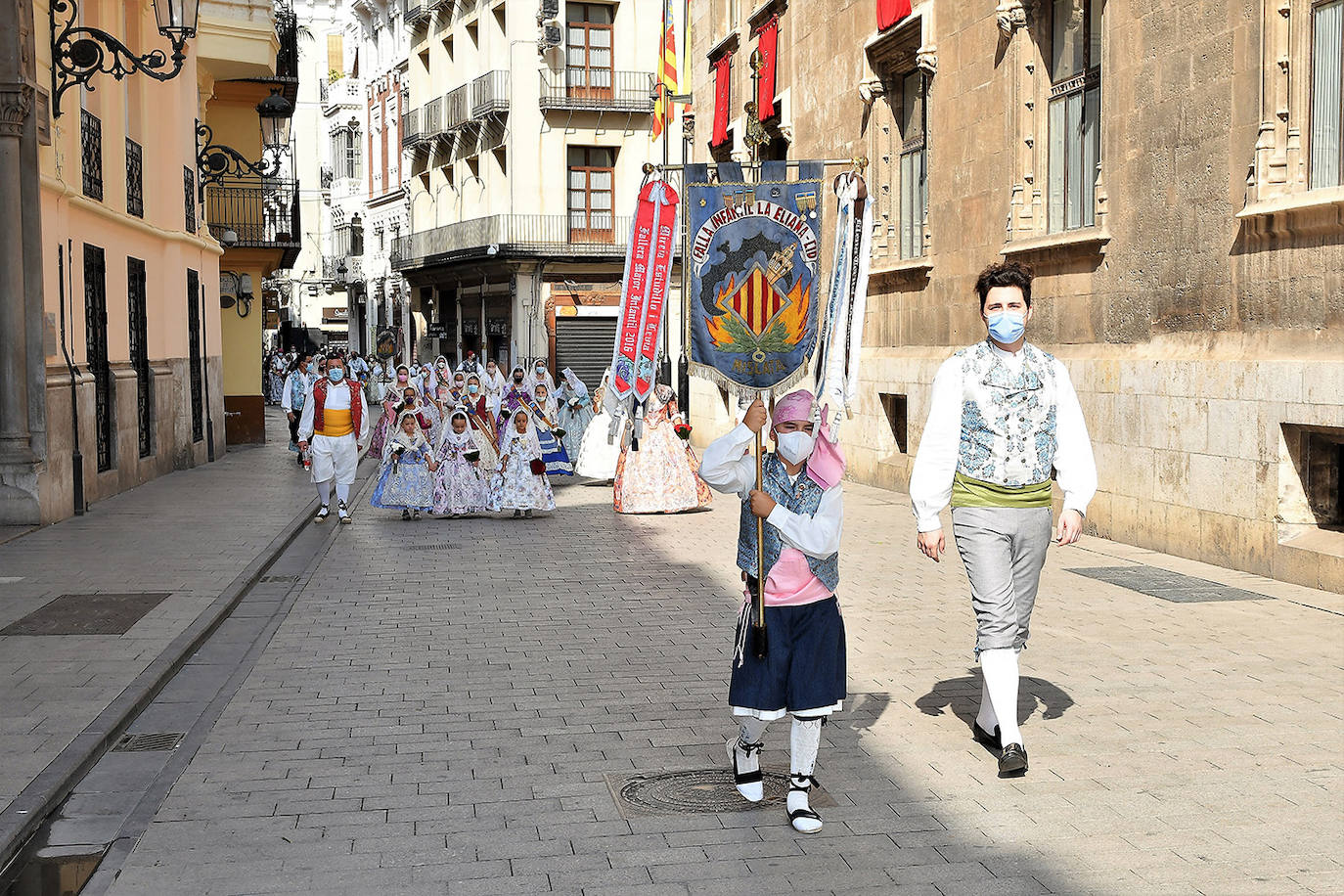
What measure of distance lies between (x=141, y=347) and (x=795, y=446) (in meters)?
17.1

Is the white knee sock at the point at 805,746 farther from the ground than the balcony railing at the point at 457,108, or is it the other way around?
the balcony railing at the point at 457,108

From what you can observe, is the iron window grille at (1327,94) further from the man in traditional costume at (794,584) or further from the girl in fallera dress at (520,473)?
the girl in fallera dress at (520,473)

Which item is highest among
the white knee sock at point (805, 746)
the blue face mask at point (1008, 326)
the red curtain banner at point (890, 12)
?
the red curtain banner at point (890, 12)

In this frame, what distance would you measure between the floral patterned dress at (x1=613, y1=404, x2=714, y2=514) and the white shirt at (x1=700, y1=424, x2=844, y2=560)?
37.7 feet

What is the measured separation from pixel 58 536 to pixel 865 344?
11.6 meters

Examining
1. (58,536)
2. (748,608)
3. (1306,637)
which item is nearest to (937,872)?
(748,608)

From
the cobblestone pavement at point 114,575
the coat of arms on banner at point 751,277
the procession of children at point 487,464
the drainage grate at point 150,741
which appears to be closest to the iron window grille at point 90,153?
the cobblestone pavement at point 114,575

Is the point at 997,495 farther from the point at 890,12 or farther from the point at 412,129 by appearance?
the point at 412,129

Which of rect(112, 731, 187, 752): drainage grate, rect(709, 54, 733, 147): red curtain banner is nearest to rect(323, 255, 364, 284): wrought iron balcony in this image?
rect(709, 54, 733, 147): red curtain banner

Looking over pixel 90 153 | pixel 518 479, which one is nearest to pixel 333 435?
pixel 518 479

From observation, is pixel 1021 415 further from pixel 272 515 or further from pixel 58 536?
pixel 272 515

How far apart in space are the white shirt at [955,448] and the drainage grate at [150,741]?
141 inches

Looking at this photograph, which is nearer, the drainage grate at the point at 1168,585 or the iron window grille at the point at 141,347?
the drainage grate at the point at 1168,585

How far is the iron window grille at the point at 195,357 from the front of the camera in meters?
24.4
